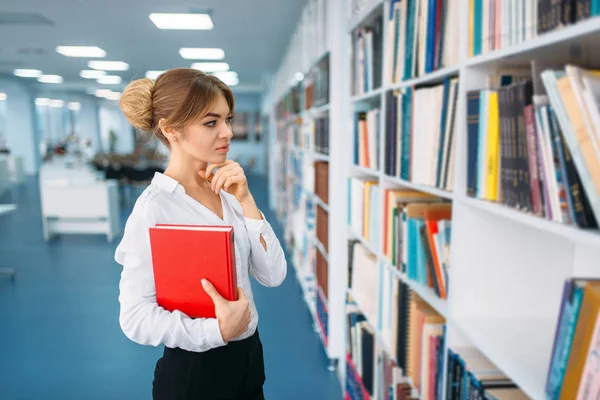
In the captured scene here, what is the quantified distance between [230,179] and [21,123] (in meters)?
16.1

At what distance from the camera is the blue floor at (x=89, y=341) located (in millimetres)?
2744

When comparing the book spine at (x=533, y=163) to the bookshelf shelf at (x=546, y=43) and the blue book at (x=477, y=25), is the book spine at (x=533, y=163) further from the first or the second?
the blue book at (x=477, y=25)

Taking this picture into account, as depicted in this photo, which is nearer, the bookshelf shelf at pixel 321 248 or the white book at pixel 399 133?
the white book at pixel 399 133

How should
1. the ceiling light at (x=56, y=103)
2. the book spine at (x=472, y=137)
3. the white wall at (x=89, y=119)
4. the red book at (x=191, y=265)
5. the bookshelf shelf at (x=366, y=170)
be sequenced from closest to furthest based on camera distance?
the red book at (x=191, y=265) → the book spine at (x=472, y=137) → the bookshelf shelf at (x=366, y=170) → the ceiling light at (x=56, y=103) → the white wall at (x=89, y=119)

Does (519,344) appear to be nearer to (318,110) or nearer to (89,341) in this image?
(318,110)

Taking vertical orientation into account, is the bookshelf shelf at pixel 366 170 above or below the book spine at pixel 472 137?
below

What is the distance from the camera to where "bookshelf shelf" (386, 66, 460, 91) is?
129 cm

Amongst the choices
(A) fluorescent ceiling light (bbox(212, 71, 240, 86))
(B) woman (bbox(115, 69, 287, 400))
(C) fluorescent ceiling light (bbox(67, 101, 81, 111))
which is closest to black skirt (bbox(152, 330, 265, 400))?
(B) woman (bbox(115, 69, 287, 400))

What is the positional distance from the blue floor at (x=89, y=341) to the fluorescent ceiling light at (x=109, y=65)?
5.10 m

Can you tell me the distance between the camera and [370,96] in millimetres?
2162

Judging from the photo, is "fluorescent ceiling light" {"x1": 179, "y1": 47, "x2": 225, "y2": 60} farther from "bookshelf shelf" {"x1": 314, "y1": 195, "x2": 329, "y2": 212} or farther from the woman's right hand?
the woman's right hand

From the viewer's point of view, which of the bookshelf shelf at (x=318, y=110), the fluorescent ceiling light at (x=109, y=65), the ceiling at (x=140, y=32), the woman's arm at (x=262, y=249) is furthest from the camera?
the fluorescent ceiling light at (x=109, y=65)

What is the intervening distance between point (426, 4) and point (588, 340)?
114 centimetres

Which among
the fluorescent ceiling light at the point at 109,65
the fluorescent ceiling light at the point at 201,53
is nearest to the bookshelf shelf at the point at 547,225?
the fluorescent ceiling light at the point at 201,53
